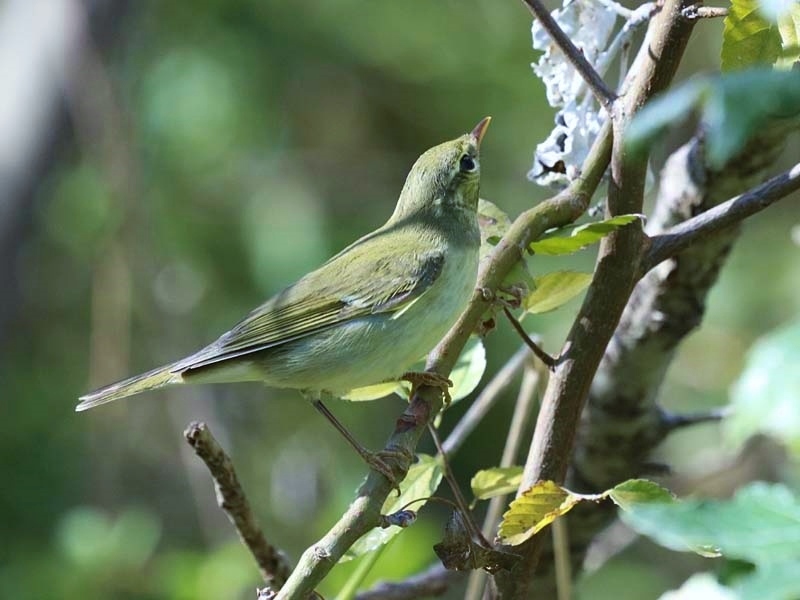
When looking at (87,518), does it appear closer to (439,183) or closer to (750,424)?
(439,183)

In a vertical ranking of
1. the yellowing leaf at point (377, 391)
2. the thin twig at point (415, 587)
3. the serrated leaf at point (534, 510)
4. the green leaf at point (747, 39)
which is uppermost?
the green leaf at point (747, 39)

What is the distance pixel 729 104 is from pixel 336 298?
2050 mm

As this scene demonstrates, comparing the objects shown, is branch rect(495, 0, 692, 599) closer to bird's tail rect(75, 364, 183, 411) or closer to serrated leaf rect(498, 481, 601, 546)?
serrated leaf rect(498, 481, 601, 546)

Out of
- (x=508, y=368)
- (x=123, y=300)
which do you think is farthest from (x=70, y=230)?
(x=508, y=368)

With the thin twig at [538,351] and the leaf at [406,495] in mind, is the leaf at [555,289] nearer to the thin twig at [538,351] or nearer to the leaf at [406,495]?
the thin twig at [538,351]

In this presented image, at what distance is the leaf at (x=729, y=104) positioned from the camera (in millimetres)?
744

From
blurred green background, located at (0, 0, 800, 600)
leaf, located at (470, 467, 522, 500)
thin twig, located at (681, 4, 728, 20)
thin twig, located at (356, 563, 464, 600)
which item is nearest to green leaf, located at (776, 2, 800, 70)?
thin twig, located at (681, 4, 728, 20)

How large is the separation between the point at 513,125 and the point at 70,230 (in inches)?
91.1

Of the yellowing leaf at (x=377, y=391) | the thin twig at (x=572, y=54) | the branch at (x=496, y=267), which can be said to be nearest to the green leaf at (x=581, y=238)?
the branch at (x=496, y=267)

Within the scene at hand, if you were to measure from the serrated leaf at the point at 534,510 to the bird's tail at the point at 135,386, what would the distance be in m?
1.14

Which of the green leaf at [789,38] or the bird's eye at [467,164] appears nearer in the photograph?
the green leaf at [789,38]

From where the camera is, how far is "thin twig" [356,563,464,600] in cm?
225

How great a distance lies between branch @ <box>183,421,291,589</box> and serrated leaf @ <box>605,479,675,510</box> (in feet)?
2.23

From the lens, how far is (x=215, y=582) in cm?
336
